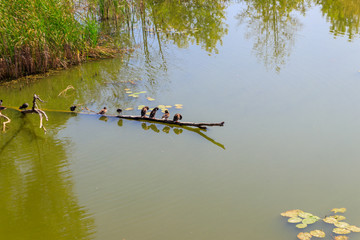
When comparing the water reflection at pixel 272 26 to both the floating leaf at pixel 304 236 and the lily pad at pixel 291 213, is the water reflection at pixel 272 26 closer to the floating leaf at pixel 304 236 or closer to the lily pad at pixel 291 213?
the lily pad at pixel 291 213

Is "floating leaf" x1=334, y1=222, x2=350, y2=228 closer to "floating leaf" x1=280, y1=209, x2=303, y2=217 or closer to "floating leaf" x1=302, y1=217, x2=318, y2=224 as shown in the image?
"floating leaf" x1=302, y1=217, x2=318, y2=224

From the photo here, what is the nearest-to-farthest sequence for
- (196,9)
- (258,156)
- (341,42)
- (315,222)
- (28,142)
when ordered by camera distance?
1. (315,222)
2. (258,156)
3. (28,142)
4. (341,42)
5. (196,9)

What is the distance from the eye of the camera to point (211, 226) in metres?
2.81

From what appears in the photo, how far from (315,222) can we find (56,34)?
169 inches

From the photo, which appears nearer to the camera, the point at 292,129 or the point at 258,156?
the point at 258,156

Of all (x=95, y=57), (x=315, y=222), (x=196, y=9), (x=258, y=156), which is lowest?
(x=315, y=222)

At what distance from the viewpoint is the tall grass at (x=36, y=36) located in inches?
205

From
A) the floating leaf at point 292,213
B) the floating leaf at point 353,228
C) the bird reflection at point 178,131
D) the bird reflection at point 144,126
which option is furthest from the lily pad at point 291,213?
the bird reflection at point 144,126

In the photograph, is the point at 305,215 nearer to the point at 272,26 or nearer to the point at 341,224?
the point at 341,224

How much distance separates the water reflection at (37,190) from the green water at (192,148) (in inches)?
0.4

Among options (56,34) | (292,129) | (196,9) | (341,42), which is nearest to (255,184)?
(292,129)

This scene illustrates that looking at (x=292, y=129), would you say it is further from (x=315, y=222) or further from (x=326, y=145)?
(x=315, y=222)

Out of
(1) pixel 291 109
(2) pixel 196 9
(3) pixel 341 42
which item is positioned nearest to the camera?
(1) pixel 291 109

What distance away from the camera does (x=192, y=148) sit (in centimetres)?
387
